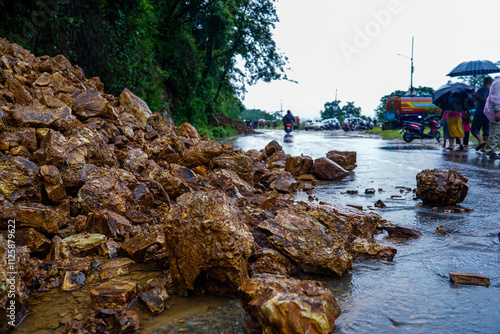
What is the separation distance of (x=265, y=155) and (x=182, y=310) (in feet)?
20.9

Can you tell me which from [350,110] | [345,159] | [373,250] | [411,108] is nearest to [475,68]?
[345,159]

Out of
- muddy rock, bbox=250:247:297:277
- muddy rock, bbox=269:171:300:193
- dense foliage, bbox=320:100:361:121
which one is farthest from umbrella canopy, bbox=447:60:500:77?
dense foliage, bbox=320:100:361:121

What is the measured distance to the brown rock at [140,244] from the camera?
9.14ft

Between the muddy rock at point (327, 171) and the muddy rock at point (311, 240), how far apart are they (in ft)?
13.0

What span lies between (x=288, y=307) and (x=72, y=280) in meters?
1.51

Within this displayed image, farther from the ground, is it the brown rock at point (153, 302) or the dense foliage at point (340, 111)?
the dense foliage at point (340, 111)

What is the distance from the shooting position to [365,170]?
793 cm

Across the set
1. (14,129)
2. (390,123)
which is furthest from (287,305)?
(390,123)

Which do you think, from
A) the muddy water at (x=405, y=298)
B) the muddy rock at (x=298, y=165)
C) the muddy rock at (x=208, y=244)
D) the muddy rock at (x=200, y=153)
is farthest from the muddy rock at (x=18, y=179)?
the muddy rock at (x=298, y=165)

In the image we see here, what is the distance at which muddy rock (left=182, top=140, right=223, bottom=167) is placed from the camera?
18.2 ft

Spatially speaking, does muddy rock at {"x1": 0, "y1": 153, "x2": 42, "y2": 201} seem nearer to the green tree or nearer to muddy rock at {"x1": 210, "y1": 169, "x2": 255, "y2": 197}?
muddy rock at {"x1": 210, "y1": 169, "x2": 255, "y2": 197}

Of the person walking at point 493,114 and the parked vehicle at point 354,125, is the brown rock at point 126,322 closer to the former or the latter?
the person walking at point 493,114

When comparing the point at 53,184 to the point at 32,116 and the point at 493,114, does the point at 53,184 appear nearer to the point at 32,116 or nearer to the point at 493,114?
the point at 32,116

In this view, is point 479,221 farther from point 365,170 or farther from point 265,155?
point 265,155
